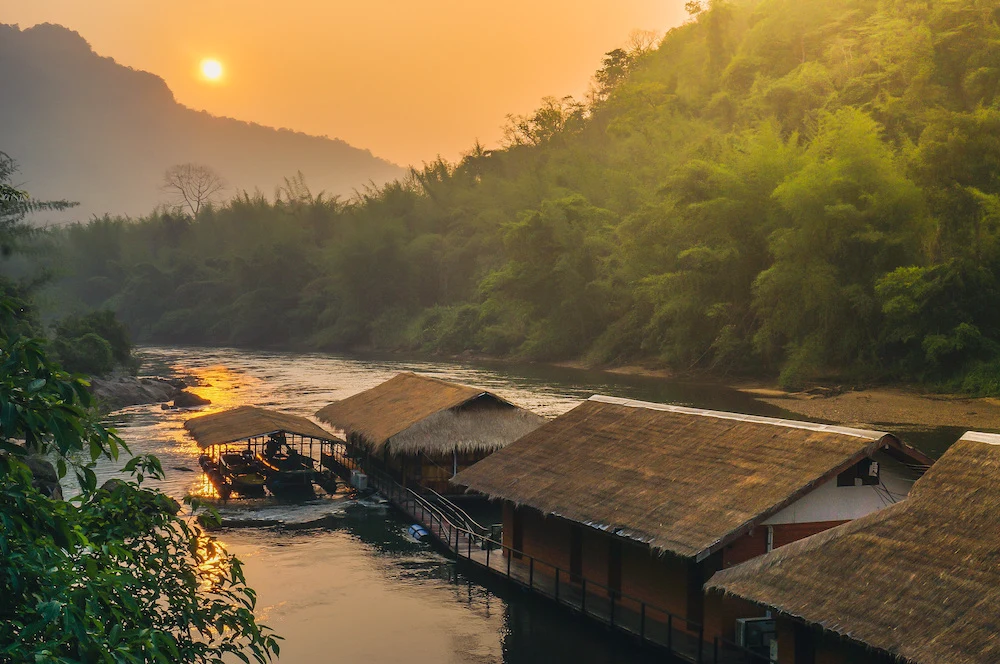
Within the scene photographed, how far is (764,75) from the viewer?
91.4m

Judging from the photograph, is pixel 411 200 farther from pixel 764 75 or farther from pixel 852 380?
pixel 852 380

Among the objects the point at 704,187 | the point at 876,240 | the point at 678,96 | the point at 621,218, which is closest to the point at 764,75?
the point at 678,96

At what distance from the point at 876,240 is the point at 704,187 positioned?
14.1m

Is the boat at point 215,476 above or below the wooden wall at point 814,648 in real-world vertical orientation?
below

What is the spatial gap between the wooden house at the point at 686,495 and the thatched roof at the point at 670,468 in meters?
0.03

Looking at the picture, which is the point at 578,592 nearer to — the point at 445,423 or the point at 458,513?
the point at 458,513

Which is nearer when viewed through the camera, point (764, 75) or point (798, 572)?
point (798, 572)

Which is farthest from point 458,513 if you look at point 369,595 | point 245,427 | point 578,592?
point 245,427

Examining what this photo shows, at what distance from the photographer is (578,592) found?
63.7ft

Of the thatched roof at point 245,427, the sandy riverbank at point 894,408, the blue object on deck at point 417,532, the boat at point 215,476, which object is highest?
the thatched roof at point 245,427

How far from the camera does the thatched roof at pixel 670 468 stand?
1633 cm

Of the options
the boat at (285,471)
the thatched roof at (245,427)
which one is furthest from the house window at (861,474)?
the boat at (285,471)

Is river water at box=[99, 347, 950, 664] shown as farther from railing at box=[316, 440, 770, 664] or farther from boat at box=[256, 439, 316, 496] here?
boat at box=[256, 439, 316, 496]

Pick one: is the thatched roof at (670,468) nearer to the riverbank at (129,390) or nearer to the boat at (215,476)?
the boat at (215,476)
